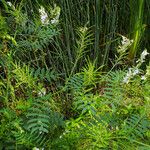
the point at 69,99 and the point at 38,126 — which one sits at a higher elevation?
the point at 38,126

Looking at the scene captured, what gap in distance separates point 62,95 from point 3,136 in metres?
0.49

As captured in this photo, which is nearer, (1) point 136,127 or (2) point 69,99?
(1) point 136,127

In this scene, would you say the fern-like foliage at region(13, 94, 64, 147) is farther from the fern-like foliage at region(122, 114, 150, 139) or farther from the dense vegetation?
the fern-like foliage at region(122, 114, 150, 139)

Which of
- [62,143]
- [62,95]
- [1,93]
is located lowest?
[62,95]

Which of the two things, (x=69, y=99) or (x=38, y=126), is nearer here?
(x=38, y=126)

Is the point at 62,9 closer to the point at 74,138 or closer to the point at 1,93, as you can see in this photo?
the point at 1,93

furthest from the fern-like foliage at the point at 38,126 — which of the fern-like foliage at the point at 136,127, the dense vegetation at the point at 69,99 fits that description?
the fern-like foliage at the point at 136,127

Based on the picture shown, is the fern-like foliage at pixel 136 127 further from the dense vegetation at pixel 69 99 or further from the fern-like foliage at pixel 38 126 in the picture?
the fern-like foliage at pixel 38 126

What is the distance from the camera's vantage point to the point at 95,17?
1894 millimetres

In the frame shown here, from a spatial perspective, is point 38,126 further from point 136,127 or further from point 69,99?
point 69,99

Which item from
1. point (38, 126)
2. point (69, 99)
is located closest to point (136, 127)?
point (38, 126)

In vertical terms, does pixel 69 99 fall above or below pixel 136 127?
below

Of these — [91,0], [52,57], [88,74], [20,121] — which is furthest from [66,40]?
[20,121]

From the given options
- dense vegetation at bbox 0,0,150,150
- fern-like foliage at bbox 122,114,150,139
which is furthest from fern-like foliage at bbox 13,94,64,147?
fern-like foliage at bbox 122,114,150,139
